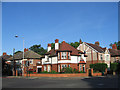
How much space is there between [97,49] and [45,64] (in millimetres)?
15829

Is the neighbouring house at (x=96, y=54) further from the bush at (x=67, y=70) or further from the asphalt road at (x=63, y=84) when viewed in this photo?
the asphalt road at (x=63, y=84)

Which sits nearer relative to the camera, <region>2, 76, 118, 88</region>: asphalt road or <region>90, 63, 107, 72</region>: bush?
<region>2, 76, 118, 88</region>: asphalt road

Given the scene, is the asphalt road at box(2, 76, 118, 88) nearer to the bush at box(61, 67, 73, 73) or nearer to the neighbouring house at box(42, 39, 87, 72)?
the bush at box(61, 67, 73, 73)

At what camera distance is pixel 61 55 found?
3712 centimetres

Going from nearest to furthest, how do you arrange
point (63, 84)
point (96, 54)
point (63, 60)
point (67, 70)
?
point (63, 84), point (67, 70), point (63, 60), point (96, 54)

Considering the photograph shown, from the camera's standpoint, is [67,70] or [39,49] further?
[39,49]

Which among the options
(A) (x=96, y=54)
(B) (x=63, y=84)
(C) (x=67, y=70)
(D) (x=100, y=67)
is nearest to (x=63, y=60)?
(C) (x=67, y=70)

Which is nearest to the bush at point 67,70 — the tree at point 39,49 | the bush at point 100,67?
the bush at point 100,67

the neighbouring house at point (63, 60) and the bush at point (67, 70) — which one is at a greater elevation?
the neighbouring house at point (63, 60)

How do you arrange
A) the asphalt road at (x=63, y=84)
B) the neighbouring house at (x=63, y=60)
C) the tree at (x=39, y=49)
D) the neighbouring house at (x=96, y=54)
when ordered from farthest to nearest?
1. the tree at (x=39, y=49)
2. the neighbouring house at (x=96, y=54)
3. the neighbouring house at (x=63, y=60)
4. the asphalt road at (x=63, y=84)

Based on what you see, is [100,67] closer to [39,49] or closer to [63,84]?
[63,84]

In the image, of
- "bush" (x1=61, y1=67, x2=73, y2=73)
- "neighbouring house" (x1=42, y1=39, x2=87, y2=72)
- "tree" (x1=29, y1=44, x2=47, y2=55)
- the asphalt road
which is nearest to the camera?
the asphalt road

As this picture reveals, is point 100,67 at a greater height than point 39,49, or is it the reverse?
point 39,49

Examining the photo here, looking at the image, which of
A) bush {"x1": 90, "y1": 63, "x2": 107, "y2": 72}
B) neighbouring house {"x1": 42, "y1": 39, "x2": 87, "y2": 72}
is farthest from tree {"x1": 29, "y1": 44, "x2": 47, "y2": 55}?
bush {"x1": 90, "y1": 63, "x2": 107, "y2": 72}
